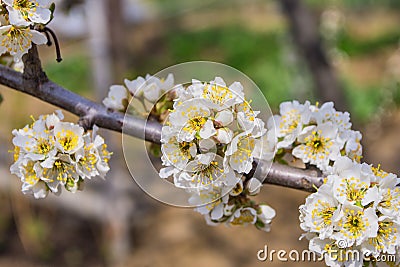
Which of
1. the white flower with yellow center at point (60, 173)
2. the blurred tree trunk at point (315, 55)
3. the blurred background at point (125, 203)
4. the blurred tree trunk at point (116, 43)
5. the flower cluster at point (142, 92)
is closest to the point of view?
the white flower with yellow center at point (60, 173)

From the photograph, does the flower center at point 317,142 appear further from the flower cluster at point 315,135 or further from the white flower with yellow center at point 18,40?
the white flower with yellow center at point 18,40

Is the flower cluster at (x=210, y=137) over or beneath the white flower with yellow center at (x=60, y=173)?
over

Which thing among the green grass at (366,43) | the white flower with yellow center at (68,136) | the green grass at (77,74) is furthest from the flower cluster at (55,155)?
the green grass at (366,43)

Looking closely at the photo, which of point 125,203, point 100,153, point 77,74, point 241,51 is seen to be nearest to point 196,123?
point 100,153

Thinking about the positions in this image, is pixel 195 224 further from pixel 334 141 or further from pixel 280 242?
pixel 334 141

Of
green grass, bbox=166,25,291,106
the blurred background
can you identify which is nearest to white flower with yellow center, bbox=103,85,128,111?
the blurred background

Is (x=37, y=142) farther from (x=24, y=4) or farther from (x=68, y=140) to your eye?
(x=24, y=4)

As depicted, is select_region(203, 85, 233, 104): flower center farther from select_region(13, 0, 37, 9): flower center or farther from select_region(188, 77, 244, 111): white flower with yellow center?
select_region(13, 0, 37, 9): flower center

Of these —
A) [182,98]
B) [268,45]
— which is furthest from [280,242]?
[268,45]
